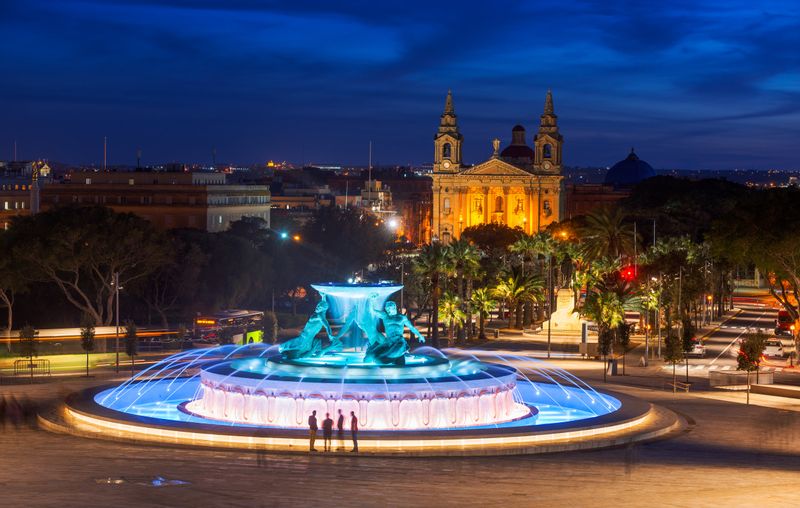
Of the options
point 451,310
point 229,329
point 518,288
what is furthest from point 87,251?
point 518,288

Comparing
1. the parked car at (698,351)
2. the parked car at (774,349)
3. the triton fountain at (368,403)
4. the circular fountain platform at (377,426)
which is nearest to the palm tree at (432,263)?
the parked car at (698,351)

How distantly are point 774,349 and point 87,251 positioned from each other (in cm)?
4034

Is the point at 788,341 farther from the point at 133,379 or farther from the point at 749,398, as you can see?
the point at 133,379

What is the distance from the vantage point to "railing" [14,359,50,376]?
58250 mm

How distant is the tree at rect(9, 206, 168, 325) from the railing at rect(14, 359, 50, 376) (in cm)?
2140

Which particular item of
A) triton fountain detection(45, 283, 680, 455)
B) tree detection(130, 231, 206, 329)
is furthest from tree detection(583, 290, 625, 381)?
tree detection(130, 231, 206, 329)

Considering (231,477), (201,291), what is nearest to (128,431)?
(231,477)

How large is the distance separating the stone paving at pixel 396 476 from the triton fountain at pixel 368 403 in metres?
1.40

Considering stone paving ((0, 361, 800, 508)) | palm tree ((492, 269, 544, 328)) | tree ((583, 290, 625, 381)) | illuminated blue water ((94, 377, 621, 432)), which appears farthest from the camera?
palm tree ((492, 269, 544, 328))

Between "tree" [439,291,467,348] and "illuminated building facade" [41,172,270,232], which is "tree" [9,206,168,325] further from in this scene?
"illuminated building facade" [41,172,270,232]

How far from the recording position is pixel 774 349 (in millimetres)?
77250

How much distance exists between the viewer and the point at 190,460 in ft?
117

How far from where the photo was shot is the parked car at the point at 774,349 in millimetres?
75500

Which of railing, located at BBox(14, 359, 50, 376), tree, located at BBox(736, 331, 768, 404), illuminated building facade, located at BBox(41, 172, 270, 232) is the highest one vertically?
illuminated building facade, located at BBox(41, 172, 270, 232)
